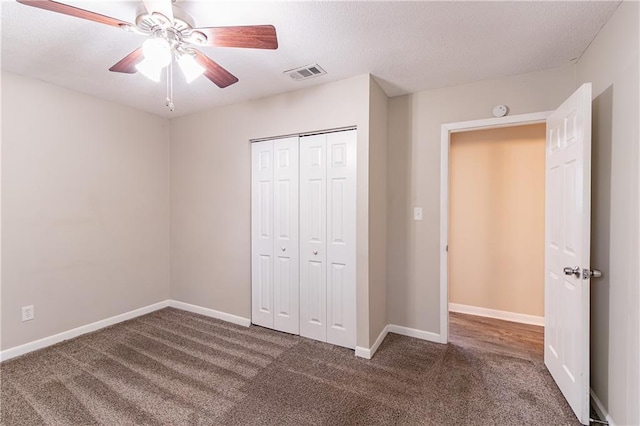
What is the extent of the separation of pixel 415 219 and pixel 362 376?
60.2 inches

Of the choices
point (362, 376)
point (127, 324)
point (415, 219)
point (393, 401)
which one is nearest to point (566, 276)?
point (415, 219)

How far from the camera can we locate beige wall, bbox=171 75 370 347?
2529mm

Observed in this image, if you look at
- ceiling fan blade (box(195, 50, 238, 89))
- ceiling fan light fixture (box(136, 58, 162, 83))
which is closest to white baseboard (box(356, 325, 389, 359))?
ceiling fan blade (box(195, 50, 238, 89))

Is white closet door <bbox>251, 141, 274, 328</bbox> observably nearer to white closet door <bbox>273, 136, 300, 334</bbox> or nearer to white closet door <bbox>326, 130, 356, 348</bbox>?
white closet door <bbox>273, 136, 300, 334</bbox>

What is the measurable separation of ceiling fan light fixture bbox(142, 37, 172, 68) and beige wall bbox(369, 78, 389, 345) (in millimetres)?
1589

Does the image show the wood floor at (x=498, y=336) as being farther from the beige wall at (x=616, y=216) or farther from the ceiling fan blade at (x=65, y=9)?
the ceiling fan blade at (x=65, y=9)

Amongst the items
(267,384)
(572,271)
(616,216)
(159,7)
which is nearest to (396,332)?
(267,384)

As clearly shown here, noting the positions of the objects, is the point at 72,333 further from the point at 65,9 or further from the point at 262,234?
the point at 65,9

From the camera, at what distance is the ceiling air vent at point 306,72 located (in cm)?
237

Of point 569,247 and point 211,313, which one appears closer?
point 569,247

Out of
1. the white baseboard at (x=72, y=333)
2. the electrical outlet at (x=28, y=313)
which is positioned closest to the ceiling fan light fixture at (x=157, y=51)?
the electrical outlet at (x=28, y=313)

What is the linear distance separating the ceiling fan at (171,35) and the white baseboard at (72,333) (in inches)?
106

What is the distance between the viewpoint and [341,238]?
2.66 meters

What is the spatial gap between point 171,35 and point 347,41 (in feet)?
3.69
